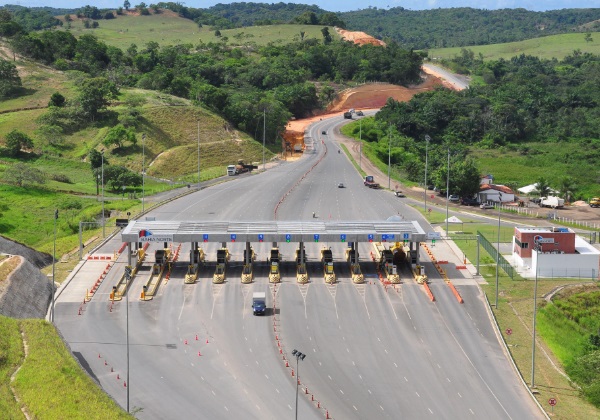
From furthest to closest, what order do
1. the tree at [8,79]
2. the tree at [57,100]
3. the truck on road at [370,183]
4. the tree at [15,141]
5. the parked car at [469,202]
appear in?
1. the tree at [8,79]
2. the tree at [57,100]
3. the tree at [15,141]
4. the truck on road at [370,183]
5. the parked car at [469,202]

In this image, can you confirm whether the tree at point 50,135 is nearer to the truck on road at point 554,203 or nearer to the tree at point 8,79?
the tree at point 8,79

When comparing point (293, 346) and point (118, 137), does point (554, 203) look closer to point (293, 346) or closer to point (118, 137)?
point (118, 137)

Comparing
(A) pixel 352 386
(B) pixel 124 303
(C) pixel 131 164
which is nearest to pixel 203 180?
(C) pixel 131 164

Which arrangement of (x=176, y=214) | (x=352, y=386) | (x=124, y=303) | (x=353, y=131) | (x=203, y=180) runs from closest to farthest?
1. (x=352, y=386)
2. (x=124, y=303)
3. (x=176, y=214)
4. (x=203, y=180)
5. (x=353, y=131)

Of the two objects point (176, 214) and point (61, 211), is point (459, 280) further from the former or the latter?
point (61, 211)

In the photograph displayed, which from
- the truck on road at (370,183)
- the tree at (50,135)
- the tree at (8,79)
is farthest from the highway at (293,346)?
the tree at (8,79)
